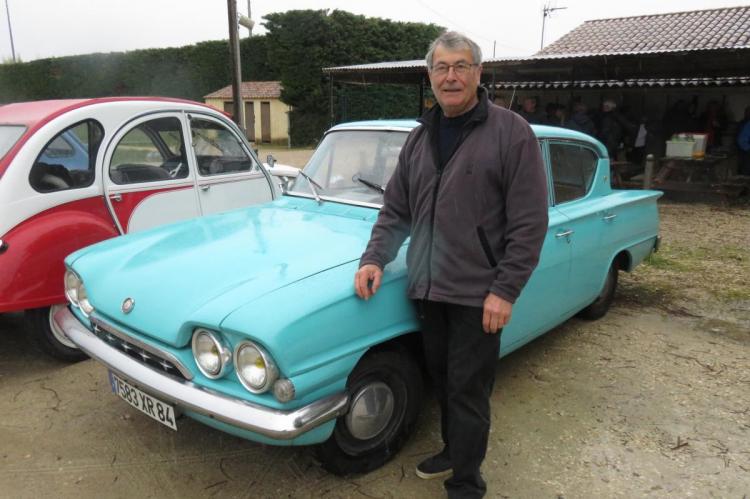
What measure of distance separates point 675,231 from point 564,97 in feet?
27.1

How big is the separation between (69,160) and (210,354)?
2625mm

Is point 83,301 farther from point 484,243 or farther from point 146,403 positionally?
point 484,243

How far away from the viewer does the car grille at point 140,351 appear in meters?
2.30

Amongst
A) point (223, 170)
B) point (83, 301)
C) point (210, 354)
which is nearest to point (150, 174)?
point (223, 170)

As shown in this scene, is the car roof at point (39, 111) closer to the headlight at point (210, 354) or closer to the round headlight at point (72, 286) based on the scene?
the round headlight at point (72, 286)

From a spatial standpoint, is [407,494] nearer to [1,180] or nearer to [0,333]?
[1,180]

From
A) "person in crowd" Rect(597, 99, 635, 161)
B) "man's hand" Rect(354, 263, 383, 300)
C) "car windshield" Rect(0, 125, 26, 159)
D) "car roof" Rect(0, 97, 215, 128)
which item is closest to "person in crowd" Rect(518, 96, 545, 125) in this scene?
"person in crowd" Rect(597, 99, 635, 161)

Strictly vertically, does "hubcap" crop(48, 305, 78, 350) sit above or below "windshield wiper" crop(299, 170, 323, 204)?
below

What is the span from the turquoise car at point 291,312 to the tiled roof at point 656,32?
43.9 ft

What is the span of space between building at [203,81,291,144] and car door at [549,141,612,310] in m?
23.3

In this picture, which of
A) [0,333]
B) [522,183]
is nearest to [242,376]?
[522,183]

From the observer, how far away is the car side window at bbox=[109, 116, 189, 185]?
4.37 m

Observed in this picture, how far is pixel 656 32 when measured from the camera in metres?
16.8

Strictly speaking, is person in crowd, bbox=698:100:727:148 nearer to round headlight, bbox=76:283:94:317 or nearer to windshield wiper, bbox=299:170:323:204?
windshield wiper, bbox=299:170:323:204
